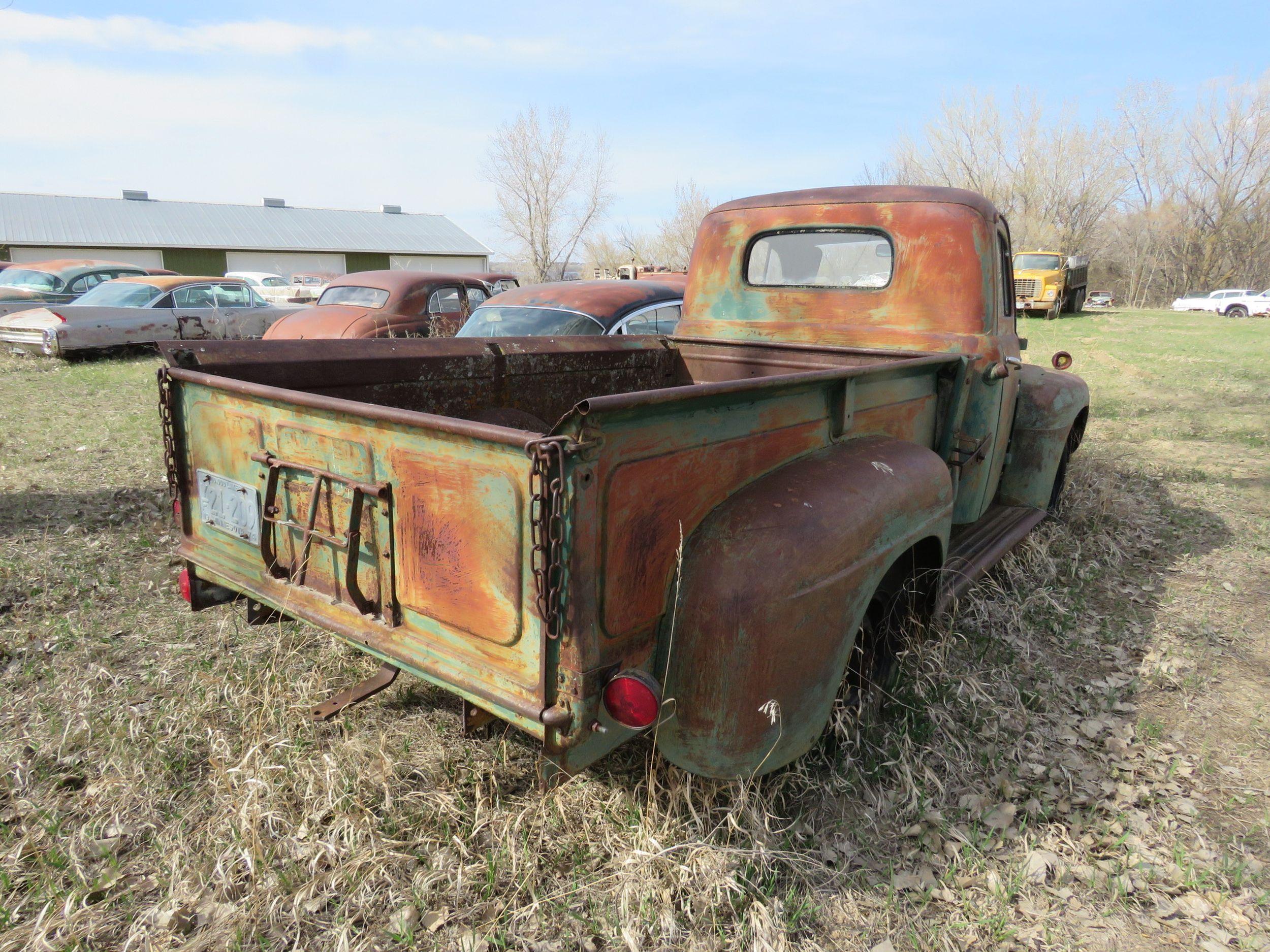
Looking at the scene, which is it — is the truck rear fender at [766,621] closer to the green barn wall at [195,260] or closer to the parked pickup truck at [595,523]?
the parked pickup truck at [595,523]

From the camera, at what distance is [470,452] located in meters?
1.89

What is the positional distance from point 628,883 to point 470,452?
50.6 inches

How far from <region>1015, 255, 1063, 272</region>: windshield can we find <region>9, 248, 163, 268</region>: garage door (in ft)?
109

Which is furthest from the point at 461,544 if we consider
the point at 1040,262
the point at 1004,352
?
the point at 1040,262

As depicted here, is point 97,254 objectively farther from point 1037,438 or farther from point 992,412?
point 992,412

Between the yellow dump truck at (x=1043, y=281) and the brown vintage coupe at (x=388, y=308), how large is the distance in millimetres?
17742

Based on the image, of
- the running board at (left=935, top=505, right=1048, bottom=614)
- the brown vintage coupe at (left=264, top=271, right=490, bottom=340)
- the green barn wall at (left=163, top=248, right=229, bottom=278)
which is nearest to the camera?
the running board at (left=935, top=505, right=1048, bottom=614)

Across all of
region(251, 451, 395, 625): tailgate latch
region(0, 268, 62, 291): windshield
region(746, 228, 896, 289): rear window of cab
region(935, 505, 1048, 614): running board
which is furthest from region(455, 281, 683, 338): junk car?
region(0, 268, 62, 291): windshield

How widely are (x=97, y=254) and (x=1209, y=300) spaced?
166 feet

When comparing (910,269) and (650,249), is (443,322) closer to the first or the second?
(910,269)

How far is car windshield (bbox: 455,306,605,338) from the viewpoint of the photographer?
6.86 meters

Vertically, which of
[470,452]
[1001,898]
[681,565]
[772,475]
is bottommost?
[1001,898]

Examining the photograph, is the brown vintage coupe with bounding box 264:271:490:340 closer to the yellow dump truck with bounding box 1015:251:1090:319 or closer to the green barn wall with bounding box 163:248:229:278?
the yellow dump truck with bounding box 1015:251:1090:319

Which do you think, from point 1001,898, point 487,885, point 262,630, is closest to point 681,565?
point 487,885
